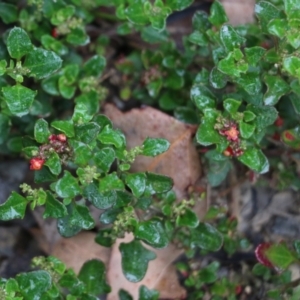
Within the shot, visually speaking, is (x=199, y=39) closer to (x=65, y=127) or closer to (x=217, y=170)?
(x=217, y=170)

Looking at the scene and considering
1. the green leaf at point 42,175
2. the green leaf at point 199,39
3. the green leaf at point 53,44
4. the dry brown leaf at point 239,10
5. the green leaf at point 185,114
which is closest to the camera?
the green leaf at point 42,175

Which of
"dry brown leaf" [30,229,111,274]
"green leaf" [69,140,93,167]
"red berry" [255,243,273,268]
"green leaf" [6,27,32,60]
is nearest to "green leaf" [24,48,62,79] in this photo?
"green leaf" [6,27,32,60]

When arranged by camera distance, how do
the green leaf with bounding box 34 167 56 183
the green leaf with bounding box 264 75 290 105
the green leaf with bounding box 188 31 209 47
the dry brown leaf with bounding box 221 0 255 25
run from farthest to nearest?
the dry brown leaf with bounding box 221 0 255 25 < the green leaf with bounding box 188 31 209 47 < the green leaf with bounding box 264 75 290 105 < the green leaf with bounding box 34 167 56 183

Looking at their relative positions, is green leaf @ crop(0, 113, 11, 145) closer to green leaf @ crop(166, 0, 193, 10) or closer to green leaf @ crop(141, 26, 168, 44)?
green leaf @ crop(141, 26, 168, 44)

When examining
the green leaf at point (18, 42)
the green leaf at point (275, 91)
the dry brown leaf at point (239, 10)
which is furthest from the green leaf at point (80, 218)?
the dry brown leaf at point (239, 10)

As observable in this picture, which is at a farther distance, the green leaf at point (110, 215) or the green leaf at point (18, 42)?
the green leaf at point (110, 215)

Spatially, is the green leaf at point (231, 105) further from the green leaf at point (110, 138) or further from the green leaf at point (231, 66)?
the green leaf at point (110, 138)
